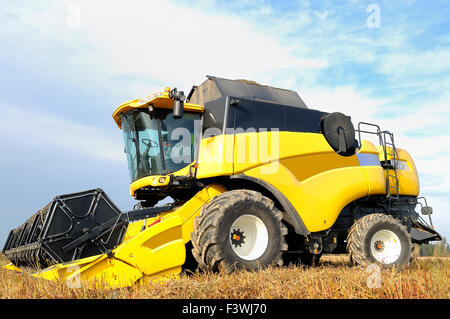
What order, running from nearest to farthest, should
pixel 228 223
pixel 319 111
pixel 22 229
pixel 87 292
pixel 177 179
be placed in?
pixel 87 292, pixel 228 223, pixel 177 179, pixel 22 229, pixel 319 111

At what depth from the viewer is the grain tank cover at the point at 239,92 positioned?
667 centimetres

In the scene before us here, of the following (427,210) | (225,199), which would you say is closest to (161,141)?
(225,199)

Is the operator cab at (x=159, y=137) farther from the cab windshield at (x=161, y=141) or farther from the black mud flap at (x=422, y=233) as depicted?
the black mud flap at (x=422, y=233)

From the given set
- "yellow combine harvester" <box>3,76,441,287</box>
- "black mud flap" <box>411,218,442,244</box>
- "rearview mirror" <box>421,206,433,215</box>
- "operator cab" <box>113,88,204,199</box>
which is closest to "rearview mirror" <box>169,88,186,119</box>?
"yellow combine harvester" <box>3,76,441,287</box>

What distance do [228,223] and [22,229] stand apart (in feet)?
11.3

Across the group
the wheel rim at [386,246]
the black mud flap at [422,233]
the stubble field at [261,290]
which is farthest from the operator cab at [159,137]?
the black mud flap at [422,233]

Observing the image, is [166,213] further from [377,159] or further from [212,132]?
[377,159]

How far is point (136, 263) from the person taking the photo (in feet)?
15.6

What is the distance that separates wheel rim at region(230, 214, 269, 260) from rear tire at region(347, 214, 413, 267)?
82.1 inches

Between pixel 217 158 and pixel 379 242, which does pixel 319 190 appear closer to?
pixel 379 242

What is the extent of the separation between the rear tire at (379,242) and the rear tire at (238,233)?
1.83 meters

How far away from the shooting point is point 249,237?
5492mm

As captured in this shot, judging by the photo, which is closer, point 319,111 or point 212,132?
point 212,132
